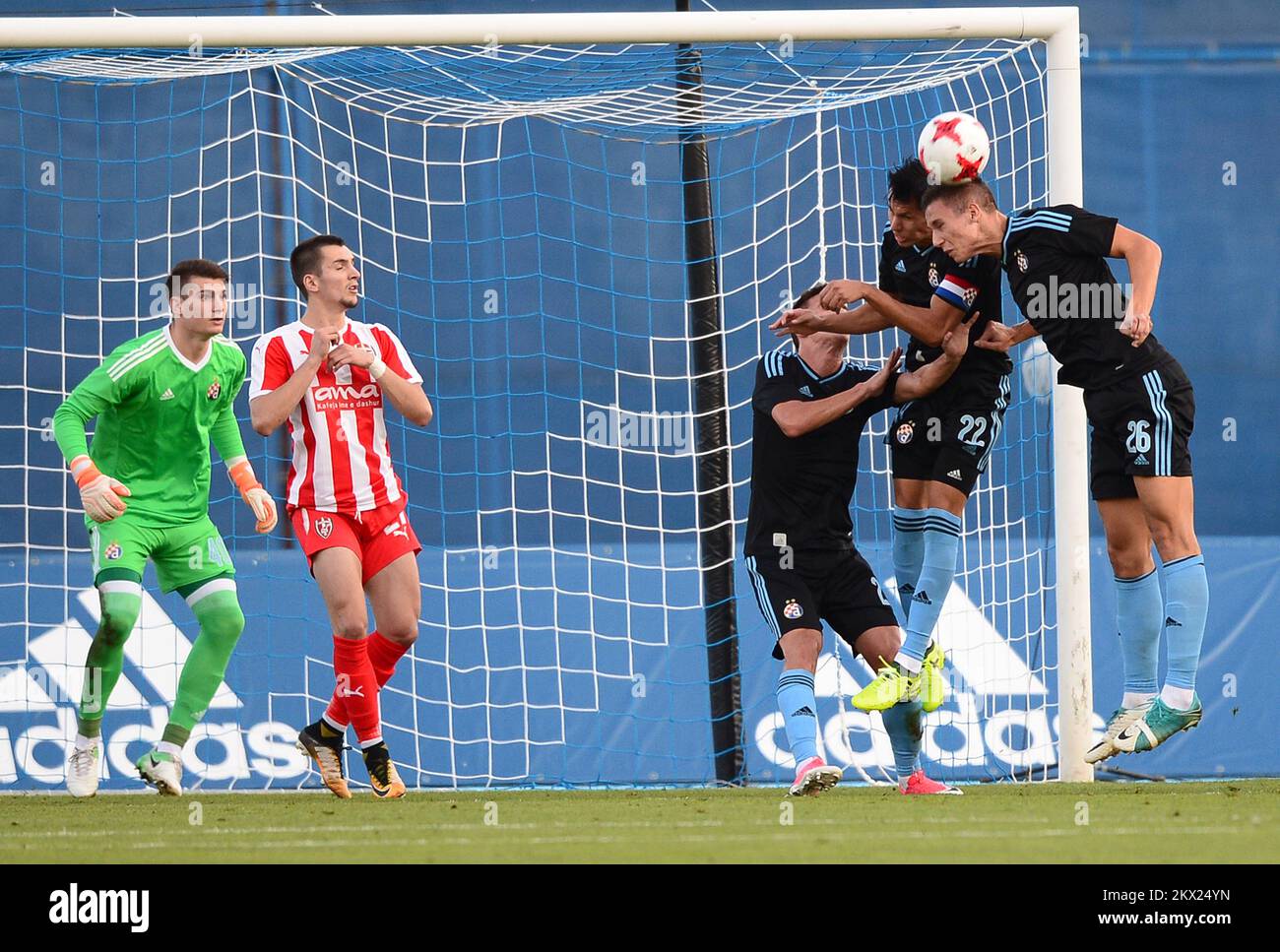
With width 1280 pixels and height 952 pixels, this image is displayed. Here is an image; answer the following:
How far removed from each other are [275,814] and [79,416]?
159 centimetres

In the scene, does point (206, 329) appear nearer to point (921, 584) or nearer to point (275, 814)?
point (275, 814)

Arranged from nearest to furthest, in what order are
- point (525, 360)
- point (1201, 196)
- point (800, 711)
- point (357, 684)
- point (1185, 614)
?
point (1185, 614) < point (800, 711) < point (357, 684) < point (525, 360) < point (1201, 196)

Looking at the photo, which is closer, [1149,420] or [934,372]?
[1149,420]

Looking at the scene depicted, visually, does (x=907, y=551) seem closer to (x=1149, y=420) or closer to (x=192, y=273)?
(x=1149, y=420)

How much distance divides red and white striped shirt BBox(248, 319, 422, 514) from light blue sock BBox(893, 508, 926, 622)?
67.7 inches

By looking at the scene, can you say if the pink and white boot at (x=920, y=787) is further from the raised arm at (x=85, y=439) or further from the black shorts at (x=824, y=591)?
the raised arm at (x=85, y=439)

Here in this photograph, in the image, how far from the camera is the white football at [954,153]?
5496 millimetres

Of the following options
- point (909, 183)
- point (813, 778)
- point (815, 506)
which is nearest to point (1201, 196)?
point (909, 183)

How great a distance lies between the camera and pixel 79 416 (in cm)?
575

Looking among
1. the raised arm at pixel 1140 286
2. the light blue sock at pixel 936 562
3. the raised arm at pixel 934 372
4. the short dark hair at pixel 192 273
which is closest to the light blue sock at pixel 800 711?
the light blue sock at pixel 936 562

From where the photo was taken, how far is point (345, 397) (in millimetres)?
5785

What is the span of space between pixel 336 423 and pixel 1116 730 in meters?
2.67

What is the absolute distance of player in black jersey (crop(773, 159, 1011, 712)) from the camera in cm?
553

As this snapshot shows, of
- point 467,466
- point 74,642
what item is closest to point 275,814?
point 74,642
